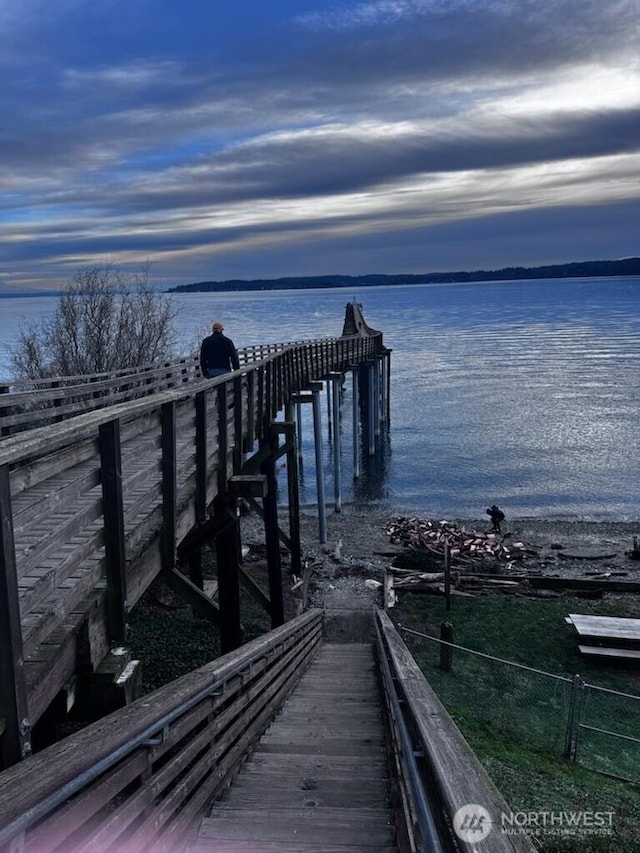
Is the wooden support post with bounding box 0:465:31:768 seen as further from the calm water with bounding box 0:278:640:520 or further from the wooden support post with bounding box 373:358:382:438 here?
the wooden support post with bounding box 373:358:382:438

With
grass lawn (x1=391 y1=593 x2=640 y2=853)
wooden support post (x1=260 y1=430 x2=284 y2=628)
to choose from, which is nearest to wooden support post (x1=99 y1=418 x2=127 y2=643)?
grass lawn (x1=391 y1=593 x2=640 y2=853)

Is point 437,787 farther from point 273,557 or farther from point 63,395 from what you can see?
point 273,557

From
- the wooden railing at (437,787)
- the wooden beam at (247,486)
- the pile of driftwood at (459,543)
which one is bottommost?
the pile of driftwood at (459,543)

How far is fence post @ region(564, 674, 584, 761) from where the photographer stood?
27.1ft

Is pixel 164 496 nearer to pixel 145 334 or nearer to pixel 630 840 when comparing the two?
pixel 630 840

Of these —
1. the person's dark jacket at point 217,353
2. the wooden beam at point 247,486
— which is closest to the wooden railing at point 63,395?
the person's dark jacket at point 217,353

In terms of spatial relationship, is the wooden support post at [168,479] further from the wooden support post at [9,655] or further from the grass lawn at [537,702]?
→ the grass lawn at [537,702]

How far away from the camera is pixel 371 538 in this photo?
2345 cm

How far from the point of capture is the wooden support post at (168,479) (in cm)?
596

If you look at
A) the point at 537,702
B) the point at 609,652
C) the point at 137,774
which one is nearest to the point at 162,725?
the point at 137,774

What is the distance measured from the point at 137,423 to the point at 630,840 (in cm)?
576

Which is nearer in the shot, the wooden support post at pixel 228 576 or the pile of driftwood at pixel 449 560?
the wooden support post at pixel 228 576

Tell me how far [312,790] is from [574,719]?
593 cm

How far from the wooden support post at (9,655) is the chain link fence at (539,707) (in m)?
6.28
